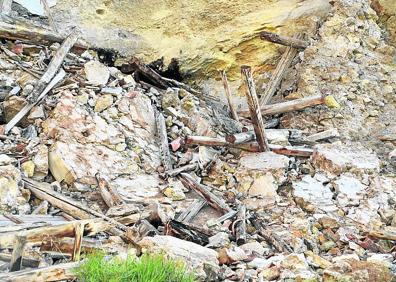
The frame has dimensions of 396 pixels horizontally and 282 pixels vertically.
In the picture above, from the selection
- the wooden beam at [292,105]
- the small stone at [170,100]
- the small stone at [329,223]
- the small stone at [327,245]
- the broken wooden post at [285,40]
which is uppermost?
the broken wooden post at [285,40]

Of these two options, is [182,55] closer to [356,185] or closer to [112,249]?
[356,185]

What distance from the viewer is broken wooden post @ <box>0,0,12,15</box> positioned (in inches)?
292

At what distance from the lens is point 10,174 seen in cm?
532

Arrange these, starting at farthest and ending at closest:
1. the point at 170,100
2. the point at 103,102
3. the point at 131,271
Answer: the point at 170,100
the point at 103,102
the point at 131,271

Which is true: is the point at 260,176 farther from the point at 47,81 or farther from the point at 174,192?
the point at 47,81

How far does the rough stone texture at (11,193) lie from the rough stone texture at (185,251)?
1.58 m

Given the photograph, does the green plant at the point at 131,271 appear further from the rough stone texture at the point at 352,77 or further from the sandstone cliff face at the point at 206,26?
the sandstone cliff face at the point at 206,26

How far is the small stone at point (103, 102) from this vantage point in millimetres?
6574

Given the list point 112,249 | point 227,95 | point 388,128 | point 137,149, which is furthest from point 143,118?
point 388,128

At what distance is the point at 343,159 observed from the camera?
653 cm

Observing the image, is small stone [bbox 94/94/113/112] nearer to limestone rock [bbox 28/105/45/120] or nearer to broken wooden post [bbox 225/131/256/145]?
limestone rock [bbox 28/105/45/120]

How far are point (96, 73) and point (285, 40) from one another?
9.79 feet

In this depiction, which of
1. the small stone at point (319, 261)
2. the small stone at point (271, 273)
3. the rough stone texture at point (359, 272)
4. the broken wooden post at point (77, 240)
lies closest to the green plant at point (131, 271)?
the broken wooden post at point (77, 240)

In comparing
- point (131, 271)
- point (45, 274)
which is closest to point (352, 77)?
point (131, 271)
